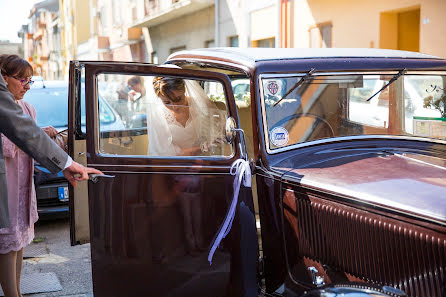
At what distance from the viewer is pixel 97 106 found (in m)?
3.20

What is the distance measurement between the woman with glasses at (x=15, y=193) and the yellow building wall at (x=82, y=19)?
120 ft

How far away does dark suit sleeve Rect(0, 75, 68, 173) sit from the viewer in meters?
2.68

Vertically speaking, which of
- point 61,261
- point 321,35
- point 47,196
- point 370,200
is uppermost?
point 321,35

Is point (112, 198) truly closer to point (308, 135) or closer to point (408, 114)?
point (308, 135)

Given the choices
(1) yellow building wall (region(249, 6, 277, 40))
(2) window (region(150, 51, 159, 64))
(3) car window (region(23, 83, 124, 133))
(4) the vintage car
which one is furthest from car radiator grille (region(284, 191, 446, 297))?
(2) window (region(150, 51, 159, 64))

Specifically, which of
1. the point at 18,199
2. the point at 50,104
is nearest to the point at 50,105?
the point at 50,104

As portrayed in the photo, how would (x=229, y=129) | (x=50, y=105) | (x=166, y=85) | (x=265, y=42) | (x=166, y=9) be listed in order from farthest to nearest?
(x=166, y=9)
(x=265, y=42)
(x=50, y=105)
(x=166, y=85)
(x=229, y=129)

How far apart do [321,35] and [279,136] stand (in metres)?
11.2

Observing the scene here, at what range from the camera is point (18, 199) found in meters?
3.57

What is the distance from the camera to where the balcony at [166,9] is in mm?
20250

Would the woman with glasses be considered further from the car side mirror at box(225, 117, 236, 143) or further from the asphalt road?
the car side mirror at box(225, 117, 236, 143)

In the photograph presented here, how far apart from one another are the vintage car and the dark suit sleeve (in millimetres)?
411

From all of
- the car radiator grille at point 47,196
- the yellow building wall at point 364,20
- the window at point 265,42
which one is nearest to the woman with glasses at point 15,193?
the car radiator grille at point 47,196

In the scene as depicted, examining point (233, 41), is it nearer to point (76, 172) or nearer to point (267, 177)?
point (267, 177)
